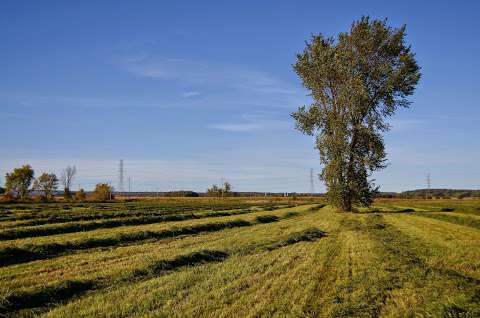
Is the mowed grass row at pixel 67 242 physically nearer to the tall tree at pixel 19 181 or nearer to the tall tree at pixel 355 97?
the tall tree at pixel 355 97

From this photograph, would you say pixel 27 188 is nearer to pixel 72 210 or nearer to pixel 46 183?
pixel 46 183

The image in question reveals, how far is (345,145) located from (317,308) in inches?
1437

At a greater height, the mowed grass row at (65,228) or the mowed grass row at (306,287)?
the mowed grass row at (65,228)

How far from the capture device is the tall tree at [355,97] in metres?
44.7

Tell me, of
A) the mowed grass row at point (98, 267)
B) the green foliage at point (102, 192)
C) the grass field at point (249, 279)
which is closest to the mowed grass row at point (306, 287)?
the grass field at point (249, 279)

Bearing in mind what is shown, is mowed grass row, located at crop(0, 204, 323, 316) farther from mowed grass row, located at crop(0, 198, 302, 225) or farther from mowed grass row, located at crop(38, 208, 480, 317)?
mowed grass row, located at crop(0, 198, 302, 225)

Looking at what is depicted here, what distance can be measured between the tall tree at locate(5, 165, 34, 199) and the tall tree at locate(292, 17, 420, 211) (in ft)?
384

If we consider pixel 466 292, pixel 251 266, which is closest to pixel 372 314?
pixel 466 292

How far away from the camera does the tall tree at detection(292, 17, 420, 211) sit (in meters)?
44.7

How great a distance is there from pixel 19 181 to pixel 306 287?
144364mm

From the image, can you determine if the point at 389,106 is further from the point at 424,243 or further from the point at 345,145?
the point at 424,243

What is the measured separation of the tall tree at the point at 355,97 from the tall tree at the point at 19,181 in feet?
384

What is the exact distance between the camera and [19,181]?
138125 mm

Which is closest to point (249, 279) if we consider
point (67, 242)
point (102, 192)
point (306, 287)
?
point (306, 287)
